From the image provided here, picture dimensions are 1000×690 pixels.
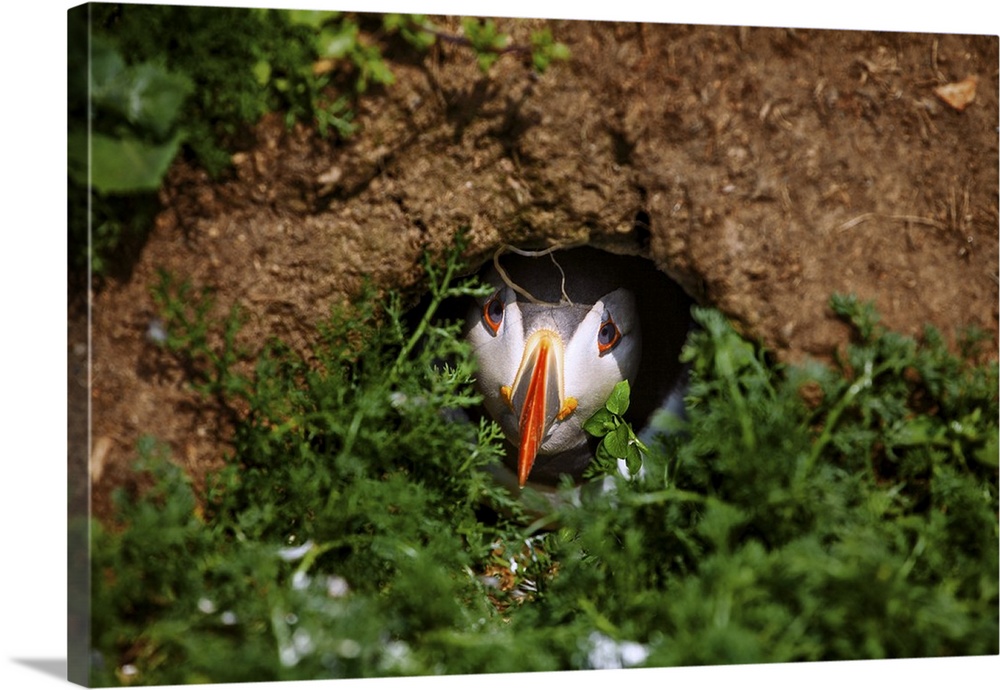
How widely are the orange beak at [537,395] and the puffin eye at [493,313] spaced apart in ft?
0.40

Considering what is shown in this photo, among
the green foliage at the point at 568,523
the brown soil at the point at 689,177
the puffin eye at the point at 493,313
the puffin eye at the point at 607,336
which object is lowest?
the green foliage at the point at 568,523

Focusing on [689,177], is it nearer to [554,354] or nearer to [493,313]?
[554,354]

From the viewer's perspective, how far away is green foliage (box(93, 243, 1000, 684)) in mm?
2424

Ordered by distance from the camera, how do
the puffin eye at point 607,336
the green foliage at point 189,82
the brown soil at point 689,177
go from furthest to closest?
the puffin eye at point 607,336, the brown soil at point 689,177, the green foliage at point 189,82

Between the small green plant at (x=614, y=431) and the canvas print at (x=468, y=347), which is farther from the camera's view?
the small green plant at (x=614, y=431)

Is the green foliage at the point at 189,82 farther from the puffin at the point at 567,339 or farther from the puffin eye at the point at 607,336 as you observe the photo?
the puffin eye at the point at 607,336

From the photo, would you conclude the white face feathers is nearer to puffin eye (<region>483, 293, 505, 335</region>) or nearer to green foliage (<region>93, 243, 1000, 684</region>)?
puffin eye (<region>483, 293, 505, 335</region>)

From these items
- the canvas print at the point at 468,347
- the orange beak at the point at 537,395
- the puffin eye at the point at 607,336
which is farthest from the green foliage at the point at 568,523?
the puffin eye at the point at 607,336

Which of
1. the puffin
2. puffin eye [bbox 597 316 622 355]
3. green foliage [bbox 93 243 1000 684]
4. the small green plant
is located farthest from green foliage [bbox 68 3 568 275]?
the small green plant

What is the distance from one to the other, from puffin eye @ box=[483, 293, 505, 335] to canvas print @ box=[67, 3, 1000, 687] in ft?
0.79

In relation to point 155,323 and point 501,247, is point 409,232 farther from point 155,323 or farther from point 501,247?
point 155,323

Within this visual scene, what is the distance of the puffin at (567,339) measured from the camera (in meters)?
3.34

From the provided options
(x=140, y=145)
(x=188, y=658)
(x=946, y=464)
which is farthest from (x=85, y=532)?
(x=946, y=464)

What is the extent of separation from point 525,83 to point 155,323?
101cm
